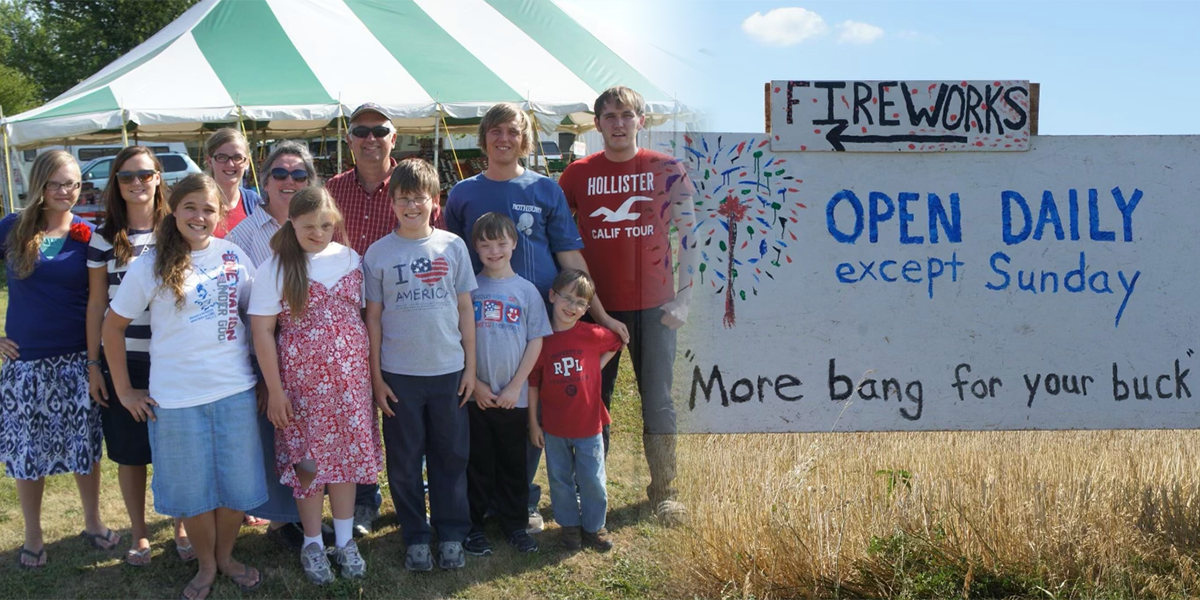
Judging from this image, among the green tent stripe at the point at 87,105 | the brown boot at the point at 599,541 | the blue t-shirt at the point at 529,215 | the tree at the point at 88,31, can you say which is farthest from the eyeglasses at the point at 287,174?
the tree at the point at 88,31

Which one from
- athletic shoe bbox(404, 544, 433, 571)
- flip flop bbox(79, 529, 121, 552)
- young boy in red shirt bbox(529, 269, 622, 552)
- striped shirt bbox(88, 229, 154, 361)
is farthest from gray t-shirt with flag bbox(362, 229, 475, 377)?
flip flop bbox(79, 529, 121, 552)

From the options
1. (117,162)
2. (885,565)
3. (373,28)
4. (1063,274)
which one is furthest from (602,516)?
(373,28)

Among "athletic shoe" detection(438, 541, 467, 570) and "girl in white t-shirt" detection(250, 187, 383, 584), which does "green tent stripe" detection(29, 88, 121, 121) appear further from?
"athletic shoe" detection(438, 541, 467, 570)

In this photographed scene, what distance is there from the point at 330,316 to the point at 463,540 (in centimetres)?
99

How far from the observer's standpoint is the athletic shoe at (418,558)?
11.0 feet

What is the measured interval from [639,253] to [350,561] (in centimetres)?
152

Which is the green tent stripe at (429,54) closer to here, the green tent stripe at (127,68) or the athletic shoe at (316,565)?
the green tent stripe at (127,68)

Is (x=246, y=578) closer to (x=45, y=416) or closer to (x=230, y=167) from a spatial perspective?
(x=45, y=416)

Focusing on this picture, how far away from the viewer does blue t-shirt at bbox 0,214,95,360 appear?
334 centimetres

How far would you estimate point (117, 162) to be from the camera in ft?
10.9

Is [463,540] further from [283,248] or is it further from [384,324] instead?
[283,248]

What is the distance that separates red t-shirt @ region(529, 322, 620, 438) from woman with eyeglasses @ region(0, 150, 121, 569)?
166 centimetres

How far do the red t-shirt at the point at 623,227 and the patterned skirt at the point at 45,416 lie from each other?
1.90 metres

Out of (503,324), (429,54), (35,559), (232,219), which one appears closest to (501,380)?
(503,324)
